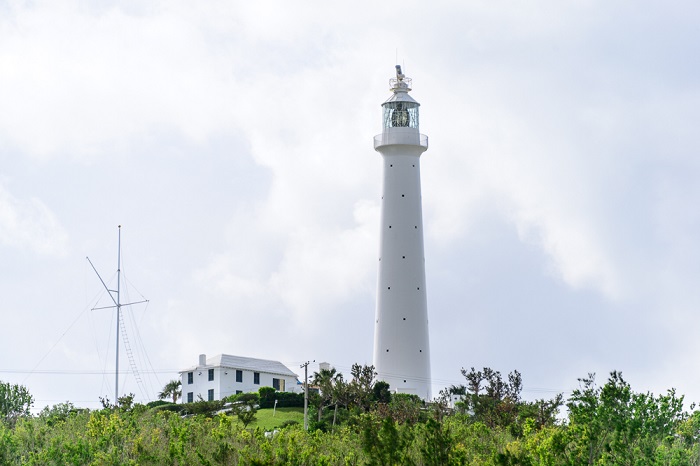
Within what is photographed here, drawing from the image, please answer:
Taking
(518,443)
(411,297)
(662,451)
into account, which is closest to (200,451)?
(518,443)

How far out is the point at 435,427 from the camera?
83.7 feet

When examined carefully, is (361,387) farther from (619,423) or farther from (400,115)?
(619,423)

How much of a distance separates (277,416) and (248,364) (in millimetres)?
19352

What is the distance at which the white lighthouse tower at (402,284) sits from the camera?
70750mm

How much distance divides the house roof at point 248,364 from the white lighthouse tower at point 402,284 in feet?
66.3

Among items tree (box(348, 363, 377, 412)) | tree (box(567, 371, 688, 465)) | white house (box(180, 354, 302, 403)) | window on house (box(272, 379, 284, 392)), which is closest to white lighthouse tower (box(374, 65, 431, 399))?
tree (box(348, 363, 377, 412))

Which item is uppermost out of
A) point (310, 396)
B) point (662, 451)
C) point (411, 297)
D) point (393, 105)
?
point (393, 105)

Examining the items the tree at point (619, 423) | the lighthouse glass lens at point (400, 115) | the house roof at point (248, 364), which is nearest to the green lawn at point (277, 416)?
the house roof at point (248, 364)

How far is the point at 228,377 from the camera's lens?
289ft

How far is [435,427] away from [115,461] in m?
10.9

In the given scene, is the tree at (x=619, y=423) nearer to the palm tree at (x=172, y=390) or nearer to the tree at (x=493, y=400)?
the tree at (x=493, y=400)

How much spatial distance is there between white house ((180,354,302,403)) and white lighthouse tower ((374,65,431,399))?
1979 cm

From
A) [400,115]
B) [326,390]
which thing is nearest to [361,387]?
[326,390]

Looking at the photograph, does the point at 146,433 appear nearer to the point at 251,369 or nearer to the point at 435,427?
the point at 435,427
